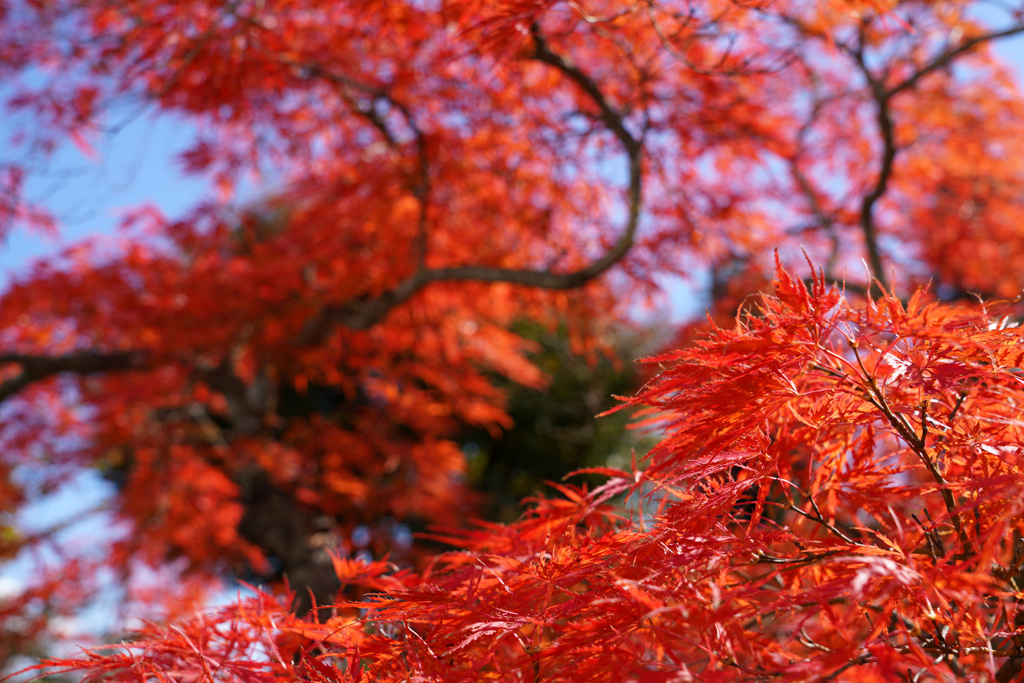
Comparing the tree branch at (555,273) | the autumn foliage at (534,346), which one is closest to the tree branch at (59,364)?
the autumn foliage at (534,346)

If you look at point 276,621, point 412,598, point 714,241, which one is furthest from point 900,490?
point 714,241

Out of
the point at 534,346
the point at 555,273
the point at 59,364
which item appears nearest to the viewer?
the point at 555,273

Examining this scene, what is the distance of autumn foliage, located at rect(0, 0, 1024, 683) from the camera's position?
0.83 m

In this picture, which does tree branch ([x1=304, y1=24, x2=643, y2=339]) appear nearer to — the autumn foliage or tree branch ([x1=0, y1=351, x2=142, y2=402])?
the autumn foliage

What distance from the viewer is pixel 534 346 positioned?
17.8 ft

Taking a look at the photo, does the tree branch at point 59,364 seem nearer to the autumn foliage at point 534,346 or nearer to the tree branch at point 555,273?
the autumn foliage at point 534,346

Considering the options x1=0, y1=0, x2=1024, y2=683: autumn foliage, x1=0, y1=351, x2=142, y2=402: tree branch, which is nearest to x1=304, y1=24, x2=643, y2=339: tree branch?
x1=0, y1=0, x2=1024, y2=683: autumn foliage

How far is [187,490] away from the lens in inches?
173

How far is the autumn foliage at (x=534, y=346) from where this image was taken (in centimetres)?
83

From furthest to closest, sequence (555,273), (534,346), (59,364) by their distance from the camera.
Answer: (534,346), (59,364), (555,273)

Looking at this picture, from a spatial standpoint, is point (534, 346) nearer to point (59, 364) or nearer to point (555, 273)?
point (555, 273)

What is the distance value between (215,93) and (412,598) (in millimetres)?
2607

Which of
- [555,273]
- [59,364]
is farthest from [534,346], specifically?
[59,364]

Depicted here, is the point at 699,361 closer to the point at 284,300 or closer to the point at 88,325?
the point at 284,300
